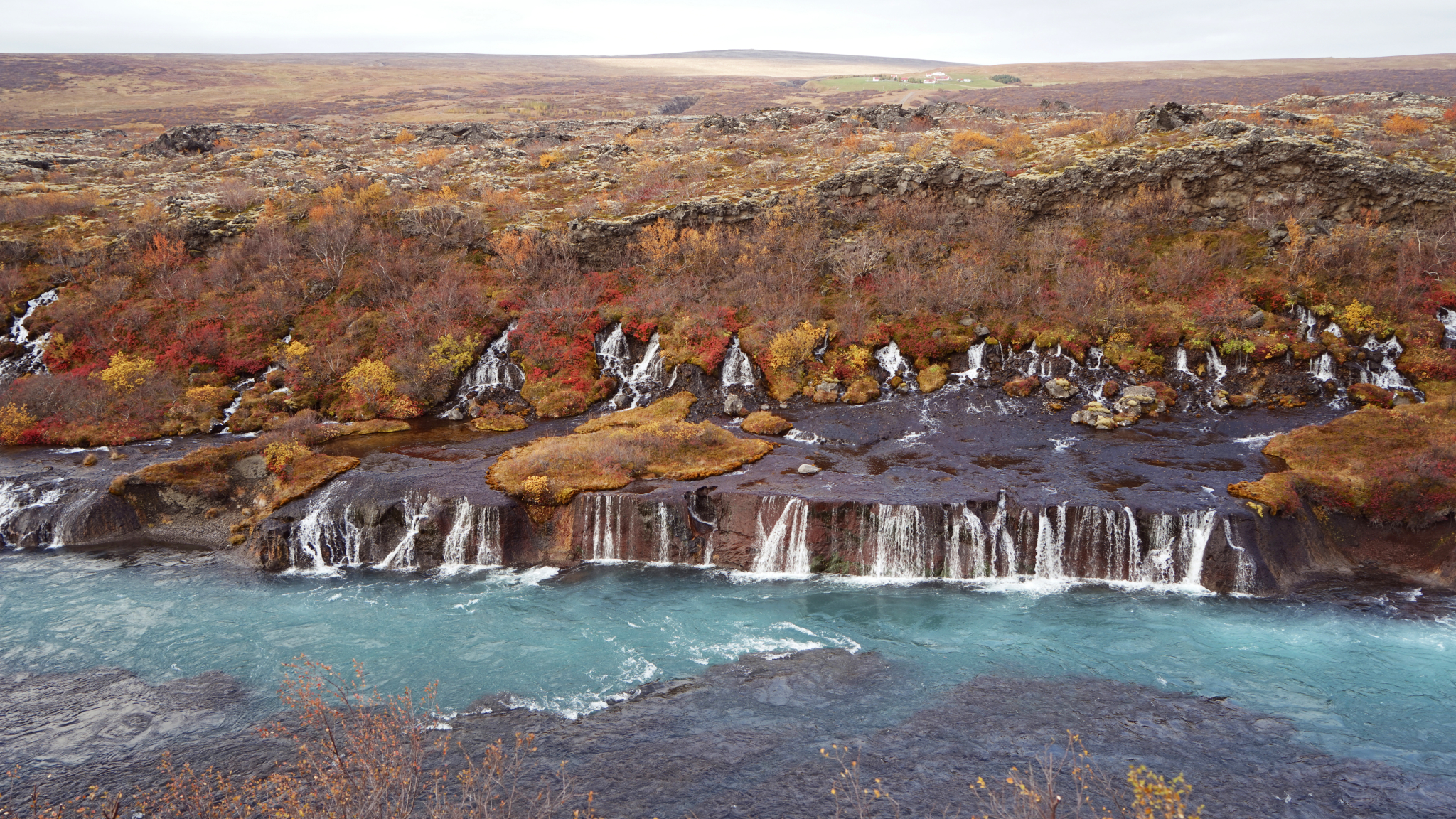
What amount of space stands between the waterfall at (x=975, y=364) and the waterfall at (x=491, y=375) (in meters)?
22.0

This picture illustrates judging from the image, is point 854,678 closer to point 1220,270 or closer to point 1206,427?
point 1206,427

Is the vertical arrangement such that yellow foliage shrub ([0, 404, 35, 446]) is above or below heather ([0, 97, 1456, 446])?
below

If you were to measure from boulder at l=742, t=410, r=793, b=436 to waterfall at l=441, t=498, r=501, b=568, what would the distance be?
37.2ft

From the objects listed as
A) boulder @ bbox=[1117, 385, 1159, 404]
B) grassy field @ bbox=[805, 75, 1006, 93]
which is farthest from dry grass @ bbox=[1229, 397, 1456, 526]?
grassy field @ bbox=[805, 75, 1006, 93]

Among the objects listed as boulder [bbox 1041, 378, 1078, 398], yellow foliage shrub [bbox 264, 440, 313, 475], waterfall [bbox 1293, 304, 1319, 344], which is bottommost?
yellow foliage shrub [bbox 264, 440, 313, 475]

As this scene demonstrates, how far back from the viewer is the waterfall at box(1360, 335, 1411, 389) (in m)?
28.8

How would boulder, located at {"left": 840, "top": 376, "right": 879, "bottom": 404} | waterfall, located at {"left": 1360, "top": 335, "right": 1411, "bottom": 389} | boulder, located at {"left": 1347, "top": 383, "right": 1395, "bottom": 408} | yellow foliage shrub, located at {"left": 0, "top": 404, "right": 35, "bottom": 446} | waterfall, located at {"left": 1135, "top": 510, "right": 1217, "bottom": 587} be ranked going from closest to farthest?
waterfall, located at {"left": 1135, "top": 510, "right": 1217, "bottom": 587} < boulder, located at {"left": 1347, "top": 383, "right": 1395, "bottom": 408} < waterfall, located at {"left": 1360, "top": 335, "right": 1411, "bottom": 389} < yellow foliage shrub, located at {"left": 0, "top": 404, "right": 35, "bottom": 446} < boulder, located at {"left": 840, "top": 376, "right": 879, "bottom": 404}

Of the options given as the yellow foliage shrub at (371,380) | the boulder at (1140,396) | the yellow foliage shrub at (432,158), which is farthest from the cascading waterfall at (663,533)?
the yellow foliage shrub at (432,158)

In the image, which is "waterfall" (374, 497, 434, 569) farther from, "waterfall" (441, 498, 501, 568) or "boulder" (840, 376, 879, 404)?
"boulder" (840, 376, 879, 404)

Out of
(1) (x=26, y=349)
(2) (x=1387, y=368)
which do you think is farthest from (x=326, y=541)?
(2) (x=1387, y=368)

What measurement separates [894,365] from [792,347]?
16.9 ft

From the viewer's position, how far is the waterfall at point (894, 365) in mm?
33656

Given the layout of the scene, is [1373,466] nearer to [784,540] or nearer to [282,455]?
[784,540]

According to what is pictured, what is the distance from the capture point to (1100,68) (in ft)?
388
